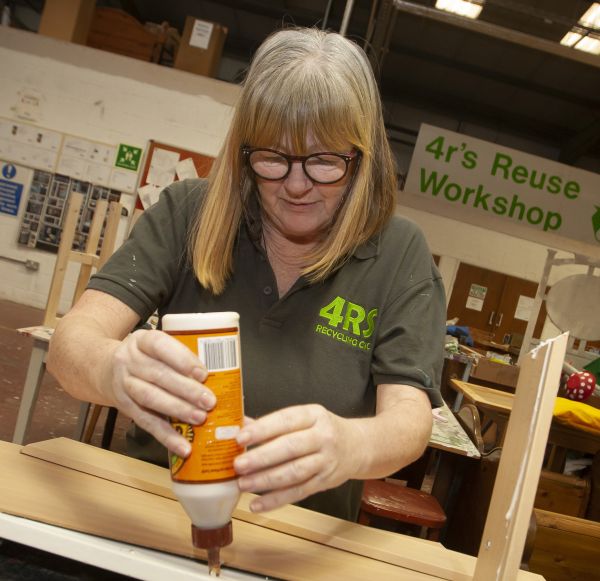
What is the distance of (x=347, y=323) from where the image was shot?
3.51 feet

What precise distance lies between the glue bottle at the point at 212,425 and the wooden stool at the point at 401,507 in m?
1.63

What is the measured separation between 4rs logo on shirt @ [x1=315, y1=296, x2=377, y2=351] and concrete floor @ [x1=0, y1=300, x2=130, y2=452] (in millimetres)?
2276

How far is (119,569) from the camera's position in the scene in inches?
27.1

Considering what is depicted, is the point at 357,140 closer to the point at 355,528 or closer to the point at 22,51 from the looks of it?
the point at 355,528

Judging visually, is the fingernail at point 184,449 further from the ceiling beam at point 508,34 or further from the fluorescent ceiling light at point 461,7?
the fluorescent ceiling light at point 461,7

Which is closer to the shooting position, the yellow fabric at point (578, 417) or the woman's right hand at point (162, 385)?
the woman's right hand at point (162, 385)

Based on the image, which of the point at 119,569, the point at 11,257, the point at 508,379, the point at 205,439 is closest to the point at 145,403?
the point at 205,439

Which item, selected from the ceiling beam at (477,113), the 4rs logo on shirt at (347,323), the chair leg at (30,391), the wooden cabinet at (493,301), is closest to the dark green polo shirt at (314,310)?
the 4rs logo on shirt at (347,323)

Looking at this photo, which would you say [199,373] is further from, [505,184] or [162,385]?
[505,184]

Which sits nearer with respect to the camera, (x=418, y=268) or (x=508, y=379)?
(x=418, y=268)

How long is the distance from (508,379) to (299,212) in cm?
409

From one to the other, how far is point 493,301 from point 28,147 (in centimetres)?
561

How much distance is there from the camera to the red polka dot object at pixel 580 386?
325 centimetres

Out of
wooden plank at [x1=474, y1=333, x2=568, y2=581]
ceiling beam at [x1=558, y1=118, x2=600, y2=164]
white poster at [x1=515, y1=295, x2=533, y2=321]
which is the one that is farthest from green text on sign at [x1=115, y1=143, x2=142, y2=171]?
wooden plank at [x1=474, y1=333, x2=568, y2=581]
